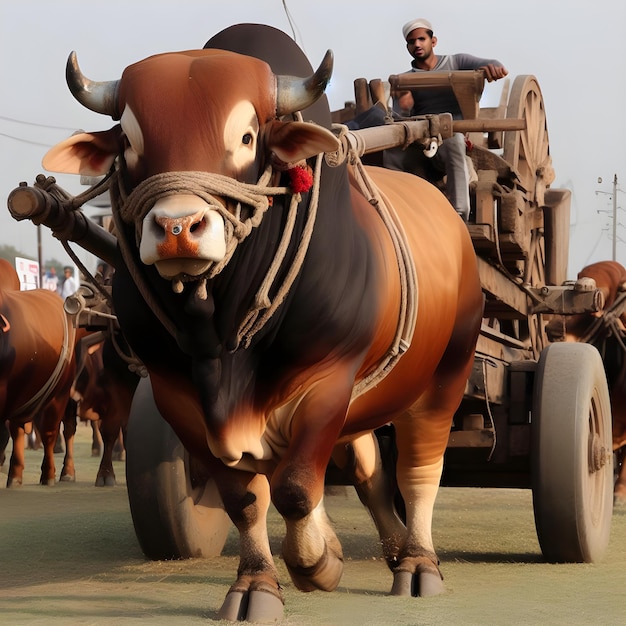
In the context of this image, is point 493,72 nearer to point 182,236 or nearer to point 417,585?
point 417,585

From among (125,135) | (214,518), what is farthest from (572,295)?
(125,135)

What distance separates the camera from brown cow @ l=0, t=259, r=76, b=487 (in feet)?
33.7

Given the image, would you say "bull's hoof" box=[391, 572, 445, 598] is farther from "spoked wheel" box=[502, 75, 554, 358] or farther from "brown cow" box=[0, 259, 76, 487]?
"brown cow" box=[0, 259, 76, 487]

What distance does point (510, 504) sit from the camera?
29.1 ft

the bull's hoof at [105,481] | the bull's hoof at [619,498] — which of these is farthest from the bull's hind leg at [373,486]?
the bull's hoof at [105,481]

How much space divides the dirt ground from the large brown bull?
0.35 metres

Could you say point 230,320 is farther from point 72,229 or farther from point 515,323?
point 515,323

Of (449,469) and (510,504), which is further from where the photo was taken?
(510,504)

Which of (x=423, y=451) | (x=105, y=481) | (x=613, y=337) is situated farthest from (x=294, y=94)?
(x=105, y=481)

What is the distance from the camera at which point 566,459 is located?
17.8ft

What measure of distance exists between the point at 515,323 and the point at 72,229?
3.58 metres

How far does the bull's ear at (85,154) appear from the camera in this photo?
3869mm

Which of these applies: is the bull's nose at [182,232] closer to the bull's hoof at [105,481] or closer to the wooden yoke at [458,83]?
the wooden yoke at [458,83]

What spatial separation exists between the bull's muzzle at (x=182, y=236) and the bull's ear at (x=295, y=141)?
0.37m
